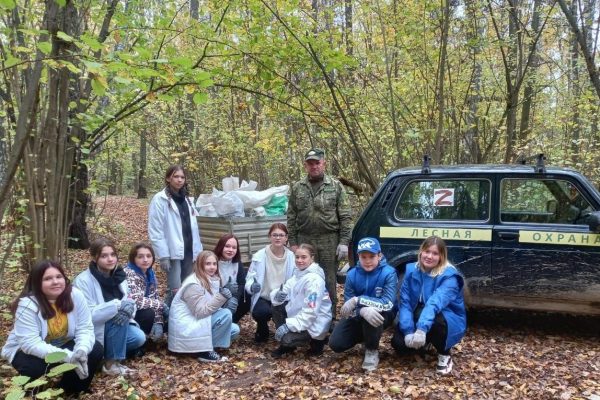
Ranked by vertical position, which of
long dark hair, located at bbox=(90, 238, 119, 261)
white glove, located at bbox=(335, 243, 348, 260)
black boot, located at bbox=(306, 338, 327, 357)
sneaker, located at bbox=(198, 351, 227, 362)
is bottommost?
sneaker, located at bbox=(198, 351, 227, 362)

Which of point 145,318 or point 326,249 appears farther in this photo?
point 326,249

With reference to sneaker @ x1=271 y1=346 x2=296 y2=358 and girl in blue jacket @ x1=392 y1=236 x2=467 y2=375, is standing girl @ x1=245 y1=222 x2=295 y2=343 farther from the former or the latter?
girl in blue jacket @ x1=392 y1=236 x2=467 y2=375

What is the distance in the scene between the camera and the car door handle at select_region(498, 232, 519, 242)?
16.1 feet

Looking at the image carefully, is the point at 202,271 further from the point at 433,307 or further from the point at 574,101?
the point at 574,101

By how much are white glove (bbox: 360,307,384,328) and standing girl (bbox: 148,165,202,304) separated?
2.24m

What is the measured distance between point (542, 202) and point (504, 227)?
49cm

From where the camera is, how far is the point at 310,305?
466cm

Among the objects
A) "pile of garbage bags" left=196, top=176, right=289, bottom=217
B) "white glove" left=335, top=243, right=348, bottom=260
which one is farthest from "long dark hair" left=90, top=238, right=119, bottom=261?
"pile of garbage bags" left=196, top=176, right=289, bottom=217

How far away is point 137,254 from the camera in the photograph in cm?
476

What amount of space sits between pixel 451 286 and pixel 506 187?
1421 millimetres

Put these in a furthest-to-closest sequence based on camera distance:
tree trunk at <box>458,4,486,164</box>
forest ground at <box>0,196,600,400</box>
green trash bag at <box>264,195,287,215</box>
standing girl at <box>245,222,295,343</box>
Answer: green trash bag at <box>264,195,287,215</box>
tree trunk at <box>458,4,486,164</box>
standing girl at <box>245,222,295,343</box>
forest ground at <box>0,196,600,400</box>

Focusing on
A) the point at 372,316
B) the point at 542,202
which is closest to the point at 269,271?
the point at 372,316

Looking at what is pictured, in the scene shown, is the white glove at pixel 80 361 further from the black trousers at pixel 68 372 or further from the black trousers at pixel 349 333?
the black trousers at pixel 349 333

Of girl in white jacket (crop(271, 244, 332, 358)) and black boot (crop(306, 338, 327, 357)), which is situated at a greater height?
girl in white jacket (crop(271, 244, 332, 358))
